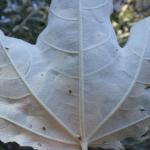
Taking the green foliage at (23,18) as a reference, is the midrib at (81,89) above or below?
above

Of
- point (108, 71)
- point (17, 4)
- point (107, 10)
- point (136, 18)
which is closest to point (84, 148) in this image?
point (108, 71)

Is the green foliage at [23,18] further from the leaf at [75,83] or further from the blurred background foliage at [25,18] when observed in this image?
the leaf at [75,83]

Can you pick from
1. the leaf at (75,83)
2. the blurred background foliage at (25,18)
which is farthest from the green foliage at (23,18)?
the leaf at (75,83)

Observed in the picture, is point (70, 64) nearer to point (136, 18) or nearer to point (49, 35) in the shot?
point (49, 35)

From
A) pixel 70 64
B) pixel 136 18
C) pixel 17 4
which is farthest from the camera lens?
pixel 136 18

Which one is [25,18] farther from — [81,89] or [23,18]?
[81,89]

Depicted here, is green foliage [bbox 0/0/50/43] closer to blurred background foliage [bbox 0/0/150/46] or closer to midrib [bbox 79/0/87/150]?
blurred background foliage [bbox 0/0/150/46]

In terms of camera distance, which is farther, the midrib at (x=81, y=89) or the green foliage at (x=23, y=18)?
the green foliage at (x=23, y=18)

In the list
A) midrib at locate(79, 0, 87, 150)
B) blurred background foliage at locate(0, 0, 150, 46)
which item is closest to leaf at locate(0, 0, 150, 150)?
midrib at locate(79, 0, 87, 150)
